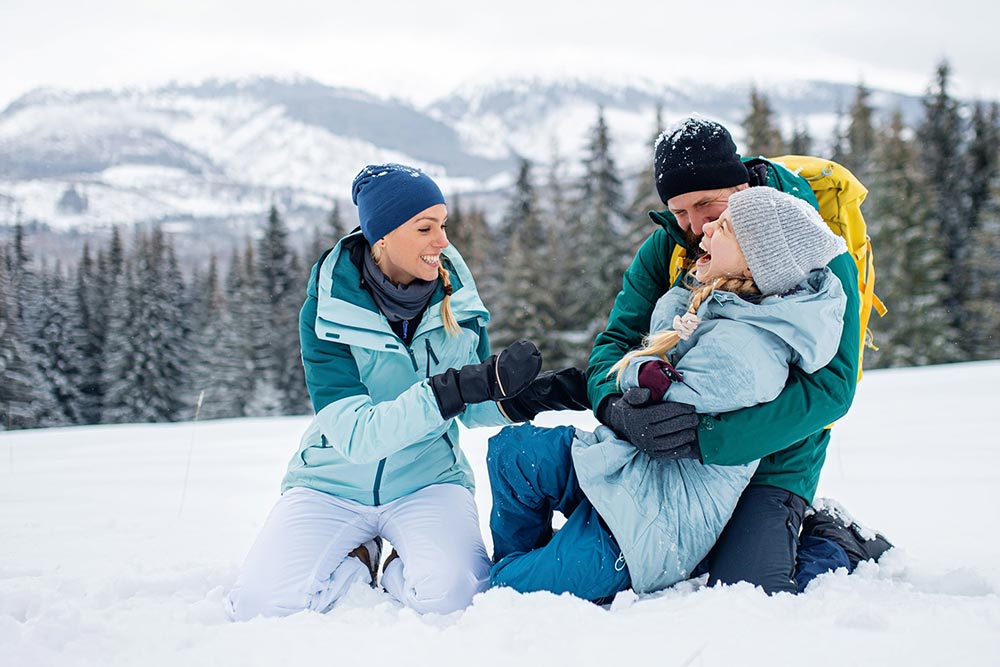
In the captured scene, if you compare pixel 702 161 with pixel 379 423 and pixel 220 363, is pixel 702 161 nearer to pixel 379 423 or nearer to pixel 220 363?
pixel 379 423

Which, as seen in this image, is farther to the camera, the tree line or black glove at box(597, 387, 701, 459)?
the tree line

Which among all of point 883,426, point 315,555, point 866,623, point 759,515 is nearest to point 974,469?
point 883,426

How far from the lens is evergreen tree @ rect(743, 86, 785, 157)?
1021 inches

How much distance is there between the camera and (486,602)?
7.68 ft

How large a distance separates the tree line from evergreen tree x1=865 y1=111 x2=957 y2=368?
0.24 feet

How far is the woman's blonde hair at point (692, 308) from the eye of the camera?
2656 millimetres

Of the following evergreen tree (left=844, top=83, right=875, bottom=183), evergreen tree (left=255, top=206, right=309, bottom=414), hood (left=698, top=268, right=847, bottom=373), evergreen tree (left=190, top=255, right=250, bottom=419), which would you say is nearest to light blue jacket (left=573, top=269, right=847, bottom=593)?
hood (left=698, top=268, right=847, bottom=373)

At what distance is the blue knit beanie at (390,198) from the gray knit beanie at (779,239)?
1365mm

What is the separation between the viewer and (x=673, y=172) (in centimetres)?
309

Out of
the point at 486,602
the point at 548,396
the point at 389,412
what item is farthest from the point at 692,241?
the point at 486,602

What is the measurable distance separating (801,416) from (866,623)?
0.77m

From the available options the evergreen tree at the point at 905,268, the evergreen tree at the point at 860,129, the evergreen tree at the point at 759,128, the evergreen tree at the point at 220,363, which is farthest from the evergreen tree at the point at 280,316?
the evergreen tree at the point at 860,129

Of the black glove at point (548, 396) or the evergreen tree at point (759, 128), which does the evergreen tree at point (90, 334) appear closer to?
the evergreen tree at point (759, 128)

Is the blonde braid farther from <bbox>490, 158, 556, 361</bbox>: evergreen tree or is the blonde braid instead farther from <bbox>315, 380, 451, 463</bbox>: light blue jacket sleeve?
<bbox>490, 158, 556, 361</bbox>: evergreen tree
